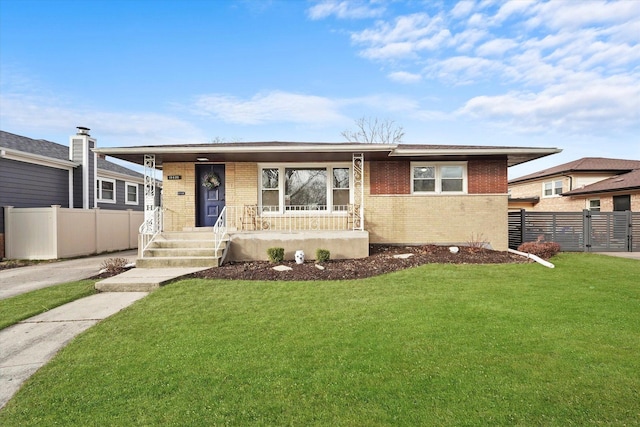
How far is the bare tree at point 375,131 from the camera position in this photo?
3275cm

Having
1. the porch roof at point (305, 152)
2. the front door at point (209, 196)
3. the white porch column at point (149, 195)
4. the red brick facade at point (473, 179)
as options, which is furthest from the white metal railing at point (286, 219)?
the white porch column at point (149, 195)

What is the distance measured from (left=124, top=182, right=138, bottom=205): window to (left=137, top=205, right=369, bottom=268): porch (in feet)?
36.9

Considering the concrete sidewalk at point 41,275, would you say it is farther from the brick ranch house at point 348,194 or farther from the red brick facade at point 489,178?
the red brick facade at point 489,178

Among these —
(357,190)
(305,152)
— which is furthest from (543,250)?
(305,152)

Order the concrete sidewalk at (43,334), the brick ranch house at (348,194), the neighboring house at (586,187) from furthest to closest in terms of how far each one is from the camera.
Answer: the neighboring house at (586,187) → the brick ranch house at (348,194) → the concrete sidewalk at (43,334)

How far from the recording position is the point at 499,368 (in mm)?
3270

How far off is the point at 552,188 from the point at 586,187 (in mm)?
2880

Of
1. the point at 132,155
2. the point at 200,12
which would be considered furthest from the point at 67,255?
the point at 200,12

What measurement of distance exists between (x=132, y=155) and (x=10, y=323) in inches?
282

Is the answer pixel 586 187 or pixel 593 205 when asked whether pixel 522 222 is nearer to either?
pixel 593 205

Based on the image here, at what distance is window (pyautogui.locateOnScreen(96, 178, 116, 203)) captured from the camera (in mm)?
17825

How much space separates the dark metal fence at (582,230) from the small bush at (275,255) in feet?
31.9

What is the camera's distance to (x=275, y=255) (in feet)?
31.9

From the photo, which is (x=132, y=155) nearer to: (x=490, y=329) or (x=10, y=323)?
(x=10, y=323)
